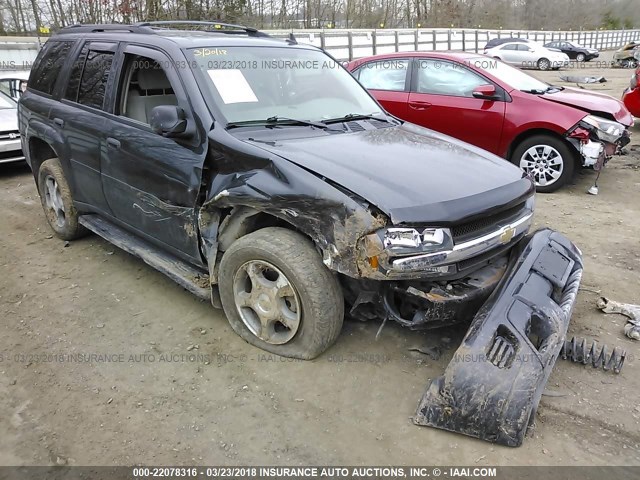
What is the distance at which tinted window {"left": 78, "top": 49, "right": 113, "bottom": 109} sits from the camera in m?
4.09

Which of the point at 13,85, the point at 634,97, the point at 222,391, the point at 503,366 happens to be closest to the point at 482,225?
the point at 503,366

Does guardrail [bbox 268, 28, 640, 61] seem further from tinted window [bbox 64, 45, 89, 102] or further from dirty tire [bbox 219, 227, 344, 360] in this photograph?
dirty tire [bbox 219, 227, 344, 360]

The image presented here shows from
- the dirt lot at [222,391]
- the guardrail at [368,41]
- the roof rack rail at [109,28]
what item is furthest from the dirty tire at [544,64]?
the roof rack rail at [109,28]

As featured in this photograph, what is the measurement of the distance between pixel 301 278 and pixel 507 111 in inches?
189

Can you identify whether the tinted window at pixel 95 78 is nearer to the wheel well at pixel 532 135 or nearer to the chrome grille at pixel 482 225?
the chrome grille at pixel 482 225

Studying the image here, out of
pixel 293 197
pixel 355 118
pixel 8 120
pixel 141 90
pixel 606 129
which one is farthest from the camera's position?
pixel 8 120

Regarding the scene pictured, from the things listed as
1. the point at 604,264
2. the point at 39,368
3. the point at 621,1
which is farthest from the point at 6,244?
the point at 621,1

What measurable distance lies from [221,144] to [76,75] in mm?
2061

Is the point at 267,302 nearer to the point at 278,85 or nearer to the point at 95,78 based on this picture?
the point at 278,85

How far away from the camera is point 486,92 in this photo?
6.62 metres

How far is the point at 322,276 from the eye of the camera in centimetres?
294

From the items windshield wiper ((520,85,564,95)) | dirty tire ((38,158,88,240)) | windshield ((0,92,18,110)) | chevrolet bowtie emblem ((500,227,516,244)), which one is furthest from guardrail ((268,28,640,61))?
chevrolet bowtie emblem ((500,227,516,244))

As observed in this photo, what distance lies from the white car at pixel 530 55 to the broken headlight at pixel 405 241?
29.1 meters

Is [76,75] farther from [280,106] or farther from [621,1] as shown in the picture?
[621,1]
